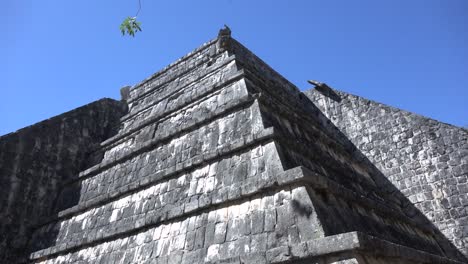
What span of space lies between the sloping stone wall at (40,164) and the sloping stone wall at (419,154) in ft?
21.5

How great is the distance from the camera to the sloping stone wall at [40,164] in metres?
6.95

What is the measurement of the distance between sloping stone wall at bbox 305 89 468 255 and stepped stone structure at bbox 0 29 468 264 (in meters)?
0.03

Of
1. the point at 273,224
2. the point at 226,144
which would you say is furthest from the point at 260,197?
the point at 226,144

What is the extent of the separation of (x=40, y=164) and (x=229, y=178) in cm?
520

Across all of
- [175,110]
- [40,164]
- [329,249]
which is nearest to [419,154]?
[175,110]

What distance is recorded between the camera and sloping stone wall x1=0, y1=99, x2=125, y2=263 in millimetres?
6949

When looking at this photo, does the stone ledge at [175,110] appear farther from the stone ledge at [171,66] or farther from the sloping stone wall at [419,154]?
the sloping stone wall at [419,154]

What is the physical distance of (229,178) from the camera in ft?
15.4

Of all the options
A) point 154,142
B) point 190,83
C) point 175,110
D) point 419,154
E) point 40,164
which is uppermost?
point 190,83

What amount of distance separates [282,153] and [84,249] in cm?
369

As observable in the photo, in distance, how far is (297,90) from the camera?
10.8 m

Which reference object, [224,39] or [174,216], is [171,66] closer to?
[224,39]

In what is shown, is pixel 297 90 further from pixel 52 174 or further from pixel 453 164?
pixel 52 174

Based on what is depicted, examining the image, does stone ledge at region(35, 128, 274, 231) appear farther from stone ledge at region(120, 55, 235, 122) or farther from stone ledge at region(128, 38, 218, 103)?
stone ledge at region(128, 38, 218, 103)
